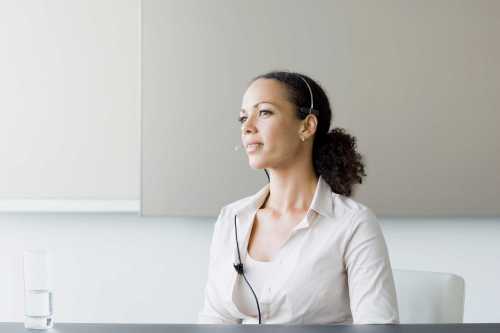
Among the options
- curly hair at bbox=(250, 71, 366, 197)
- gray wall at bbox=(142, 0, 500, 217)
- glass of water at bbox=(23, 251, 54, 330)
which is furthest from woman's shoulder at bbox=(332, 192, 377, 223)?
gray wall at bbox=(142, 0, 500, 217)

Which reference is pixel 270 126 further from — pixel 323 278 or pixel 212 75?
pixel 212 75

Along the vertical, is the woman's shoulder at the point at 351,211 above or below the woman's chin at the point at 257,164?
below

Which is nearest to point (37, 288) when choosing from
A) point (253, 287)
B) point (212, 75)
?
point (253, 287)

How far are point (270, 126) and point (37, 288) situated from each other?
0.95 metres

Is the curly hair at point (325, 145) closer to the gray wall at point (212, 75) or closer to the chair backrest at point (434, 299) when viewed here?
the chair backrest at point (434, 299)

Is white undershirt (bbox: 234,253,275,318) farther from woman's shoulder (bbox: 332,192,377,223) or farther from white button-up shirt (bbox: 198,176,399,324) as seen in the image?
woman's shoulder (bbox: 332,192,377,223)

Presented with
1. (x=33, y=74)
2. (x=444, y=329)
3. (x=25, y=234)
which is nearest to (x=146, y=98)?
(x=33, y=74)

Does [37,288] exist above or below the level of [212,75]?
below

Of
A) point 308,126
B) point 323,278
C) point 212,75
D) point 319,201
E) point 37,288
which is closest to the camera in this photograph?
point 37,288

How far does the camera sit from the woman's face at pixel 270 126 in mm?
2289

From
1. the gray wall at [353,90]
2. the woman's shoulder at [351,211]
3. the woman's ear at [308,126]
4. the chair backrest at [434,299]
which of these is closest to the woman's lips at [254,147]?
the woman's ear at [308,126]

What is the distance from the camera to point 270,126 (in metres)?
2.30

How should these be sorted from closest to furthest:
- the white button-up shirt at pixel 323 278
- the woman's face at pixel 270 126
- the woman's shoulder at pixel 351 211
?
the white button-up shirt at pixel 323 278, the woman's shoulder at pixel 351 211, the woman's face at pixel 270 126

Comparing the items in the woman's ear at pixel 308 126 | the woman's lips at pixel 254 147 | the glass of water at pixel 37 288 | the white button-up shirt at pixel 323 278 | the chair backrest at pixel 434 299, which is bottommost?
the chair backrest at pixel 434 299
